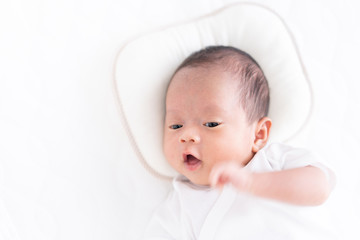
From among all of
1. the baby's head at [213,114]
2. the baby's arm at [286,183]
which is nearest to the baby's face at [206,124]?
the baby's head at [213,114]

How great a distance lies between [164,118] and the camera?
1.20 meters

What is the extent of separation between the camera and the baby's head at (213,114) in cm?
105

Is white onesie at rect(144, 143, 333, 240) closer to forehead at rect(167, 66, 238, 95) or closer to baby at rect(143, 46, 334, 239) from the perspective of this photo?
baby at rect(143, 46, 334, 239)

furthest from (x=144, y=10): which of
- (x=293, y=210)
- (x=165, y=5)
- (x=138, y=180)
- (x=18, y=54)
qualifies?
(x=293, y=210)

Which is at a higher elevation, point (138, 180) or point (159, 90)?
point (159, 90)

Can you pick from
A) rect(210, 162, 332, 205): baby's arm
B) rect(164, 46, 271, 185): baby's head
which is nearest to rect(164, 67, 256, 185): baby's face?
rect(164, 46, 271, 185): baby's head

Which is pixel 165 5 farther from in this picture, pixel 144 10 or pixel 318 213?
pixel 318 213

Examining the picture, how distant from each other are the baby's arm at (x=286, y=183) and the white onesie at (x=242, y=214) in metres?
0.04

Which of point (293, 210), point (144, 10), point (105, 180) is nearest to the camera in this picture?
point (293, 210)

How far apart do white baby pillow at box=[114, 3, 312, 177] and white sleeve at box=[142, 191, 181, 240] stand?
100mm

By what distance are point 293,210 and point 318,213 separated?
7 centimetres

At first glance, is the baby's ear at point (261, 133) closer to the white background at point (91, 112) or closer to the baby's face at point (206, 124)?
the baby's face at point (206, 124)

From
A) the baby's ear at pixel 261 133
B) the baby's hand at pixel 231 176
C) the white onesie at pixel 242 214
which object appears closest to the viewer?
the baby's hand at pixel 231 176

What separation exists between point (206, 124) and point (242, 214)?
0.79 ft
